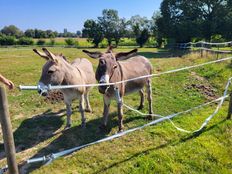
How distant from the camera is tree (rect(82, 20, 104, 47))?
60.3 meters

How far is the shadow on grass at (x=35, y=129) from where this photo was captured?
223 inches

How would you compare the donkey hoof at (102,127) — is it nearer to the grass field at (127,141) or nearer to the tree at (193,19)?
the grass field at (127,141)

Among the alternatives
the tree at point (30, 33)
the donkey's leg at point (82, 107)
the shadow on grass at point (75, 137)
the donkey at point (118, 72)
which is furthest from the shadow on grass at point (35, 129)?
the tree at point (30, 33)

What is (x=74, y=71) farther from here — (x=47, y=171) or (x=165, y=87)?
(x=165, y=87)

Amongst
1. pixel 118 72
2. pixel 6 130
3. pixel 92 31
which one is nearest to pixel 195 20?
pixel 92 31

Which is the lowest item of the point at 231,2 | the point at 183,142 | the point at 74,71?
the point at 183,142

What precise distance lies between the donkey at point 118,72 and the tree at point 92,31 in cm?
5336

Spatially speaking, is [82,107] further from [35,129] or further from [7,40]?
[7,40]

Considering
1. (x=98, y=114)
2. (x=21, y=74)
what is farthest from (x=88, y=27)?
(x=98, y=114)

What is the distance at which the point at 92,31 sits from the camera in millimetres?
61938

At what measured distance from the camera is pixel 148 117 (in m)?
7.04

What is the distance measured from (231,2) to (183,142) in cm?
3574

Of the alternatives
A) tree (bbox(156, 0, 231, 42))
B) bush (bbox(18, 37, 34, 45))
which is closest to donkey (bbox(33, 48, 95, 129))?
tree (bbox(156, 0, 231, 42))

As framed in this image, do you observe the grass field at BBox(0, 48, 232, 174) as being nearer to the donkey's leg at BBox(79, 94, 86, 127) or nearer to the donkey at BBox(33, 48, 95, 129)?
the donkey's leg at BBox(79, 94, 86, 127)
